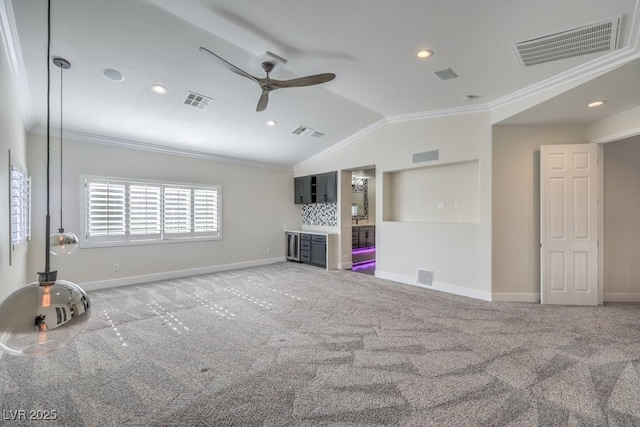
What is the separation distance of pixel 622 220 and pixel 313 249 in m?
5.57

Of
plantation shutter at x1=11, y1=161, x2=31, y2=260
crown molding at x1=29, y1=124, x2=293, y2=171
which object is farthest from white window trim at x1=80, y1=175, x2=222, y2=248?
plantation shutter at x1=11, y1=161, x2=31, y2=260

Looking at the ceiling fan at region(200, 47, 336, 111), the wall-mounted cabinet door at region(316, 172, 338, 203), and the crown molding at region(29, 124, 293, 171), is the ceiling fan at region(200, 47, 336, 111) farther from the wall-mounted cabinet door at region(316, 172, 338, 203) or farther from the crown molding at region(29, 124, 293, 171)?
the wall-mounted cabinet door at region(316, 172, 338, 203)

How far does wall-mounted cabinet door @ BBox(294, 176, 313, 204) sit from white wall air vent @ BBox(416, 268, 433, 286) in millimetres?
3383

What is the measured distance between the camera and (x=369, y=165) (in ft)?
20.7

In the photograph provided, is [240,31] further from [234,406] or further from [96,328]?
[96,328]

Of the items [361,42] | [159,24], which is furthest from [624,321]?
[159,24]

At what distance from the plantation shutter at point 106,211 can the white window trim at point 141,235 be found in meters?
0.03

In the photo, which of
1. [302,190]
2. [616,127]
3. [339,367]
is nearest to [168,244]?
[302,190]

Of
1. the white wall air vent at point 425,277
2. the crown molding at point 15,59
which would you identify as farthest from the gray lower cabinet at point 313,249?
the crown molding at point 15,59

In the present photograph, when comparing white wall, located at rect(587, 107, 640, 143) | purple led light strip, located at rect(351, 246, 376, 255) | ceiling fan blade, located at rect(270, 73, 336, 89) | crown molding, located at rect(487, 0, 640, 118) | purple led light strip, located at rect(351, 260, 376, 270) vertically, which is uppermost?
crown molding, located at rect(487, 0, 640, 118)

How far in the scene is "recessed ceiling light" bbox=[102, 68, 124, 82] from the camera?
11.2 ft

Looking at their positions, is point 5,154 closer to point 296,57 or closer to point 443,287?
point 296,57

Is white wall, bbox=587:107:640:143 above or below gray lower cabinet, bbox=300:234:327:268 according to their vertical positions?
above

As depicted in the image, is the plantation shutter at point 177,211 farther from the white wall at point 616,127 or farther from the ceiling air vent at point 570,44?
the white wall at point 616,127
